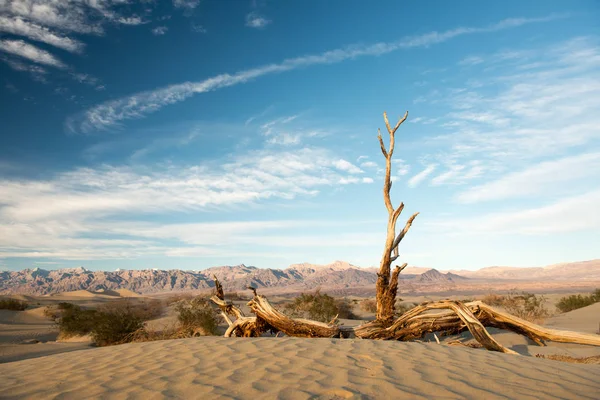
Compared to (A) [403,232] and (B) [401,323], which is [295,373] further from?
(A) [403,232]

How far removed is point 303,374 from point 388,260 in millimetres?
4653

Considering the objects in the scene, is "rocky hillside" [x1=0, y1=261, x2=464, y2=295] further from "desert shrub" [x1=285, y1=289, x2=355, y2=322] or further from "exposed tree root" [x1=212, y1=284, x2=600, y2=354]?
"exposed tree root" [x1=212, y1=284, x2=600, y2=354]

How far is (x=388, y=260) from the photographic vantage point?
8.38m

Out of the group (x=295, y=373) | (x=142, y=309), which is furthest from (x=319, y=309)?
(x=142, y=309)

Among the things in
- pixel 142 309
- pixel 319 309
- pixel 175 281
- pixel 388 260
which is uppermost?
pixel 388 260

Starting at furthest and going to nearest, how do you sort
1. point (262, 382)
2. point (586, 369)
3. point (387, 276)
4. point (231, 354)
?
1. point (387, 276)
2. point (231, 354)
3. point (586, 369)
4. point (262, 382)

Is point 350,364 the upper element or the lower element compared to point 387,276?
lower

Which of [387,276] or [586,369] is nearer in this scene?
[586,369]

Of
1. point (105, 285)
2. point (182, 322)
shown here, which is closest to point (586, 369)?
point (182, 322)

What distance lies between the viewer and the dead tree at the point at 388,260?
8.12 meters

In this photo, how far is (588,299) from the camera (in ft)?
67.3

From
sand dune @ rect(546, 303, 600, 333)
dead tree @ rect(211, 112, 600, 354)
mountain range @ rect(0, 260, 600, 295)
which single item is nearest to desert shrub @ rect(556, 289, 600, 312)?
sand dune @ rect(546, 303, 600, 333)

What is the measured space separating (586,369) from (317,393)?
3880mm

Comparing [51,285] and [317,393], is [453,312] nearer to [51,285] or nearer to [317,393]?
[317,393]
